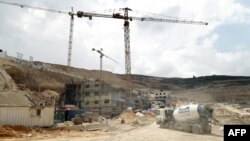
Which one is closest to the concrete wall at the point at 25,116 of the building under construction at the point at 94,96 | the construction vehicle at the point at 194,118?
the construction vehicle at the point at 194,118

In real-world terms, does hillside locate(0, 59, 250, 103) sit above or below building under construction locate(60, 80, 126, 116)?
above

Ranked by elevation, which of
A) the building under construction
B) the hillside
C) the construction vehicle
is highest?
the hillside

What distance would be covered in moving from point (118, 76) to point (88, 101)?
70906 mm

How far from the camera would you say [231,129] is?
13.6m

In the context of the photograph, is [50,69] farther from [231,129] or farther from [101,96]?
[231,129]

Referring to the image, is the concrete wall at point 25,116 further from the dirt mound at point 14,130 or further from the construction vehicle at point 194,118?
the construction vehicle at point 194,118

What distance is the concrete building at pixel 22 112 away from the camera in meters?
43.8

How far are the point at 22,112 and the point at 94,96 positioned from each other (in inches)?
2758

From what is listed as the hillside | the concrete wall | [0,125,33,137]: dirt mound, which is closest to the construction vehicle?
the concrete wall

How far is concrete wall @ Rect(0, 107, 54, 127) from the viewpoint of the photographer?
43547 mm

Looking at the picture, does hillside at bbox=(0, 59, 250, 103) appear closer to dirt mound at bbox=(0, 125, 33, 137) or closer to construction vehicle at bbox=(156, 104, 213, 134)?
dirt mound at bbox=(0, 125, 33, 137)

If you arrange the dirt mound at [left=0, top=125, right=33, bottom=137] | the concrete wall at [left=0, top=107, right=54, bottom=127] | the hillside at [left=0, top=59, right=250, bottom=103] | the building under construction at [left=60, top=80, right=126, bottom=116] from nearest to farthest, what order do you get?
1. the dirt mound at [left=0, top=125, right=33, bottom=137]
2. the concrete wall at [left=0, top=107, right=54, bottom=127]
3. the hillside at [left=0, top=59, right=250, bottom=103]
4. the building under construction at [left=60, top=80, right=126, bottom=116]

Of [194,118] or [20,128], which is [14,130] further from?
[194,118]

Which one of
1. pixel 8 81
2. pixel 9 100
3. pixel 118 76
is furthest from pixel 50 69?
pixel 9 100
